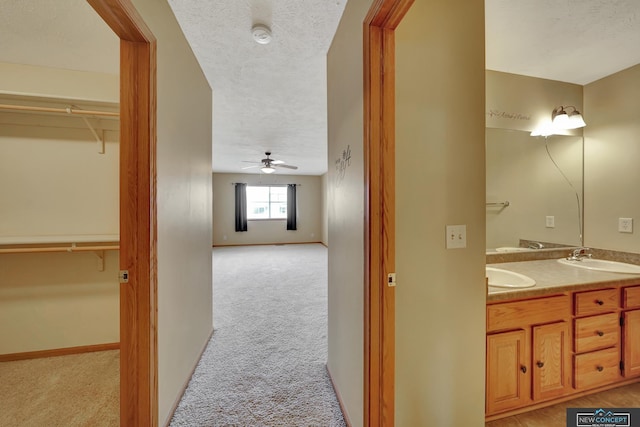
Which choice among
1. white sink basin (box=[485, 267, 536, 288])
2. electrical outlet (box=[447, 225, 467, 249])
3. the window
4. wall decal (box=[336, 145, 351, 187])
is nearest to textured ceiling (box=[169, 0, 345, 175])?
wall decal (box=[336, 145, 351, 187])

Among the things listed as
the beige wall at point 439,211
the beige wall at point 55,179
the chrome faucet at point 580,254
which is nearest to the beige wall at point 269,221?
the beige wall at point 55,179

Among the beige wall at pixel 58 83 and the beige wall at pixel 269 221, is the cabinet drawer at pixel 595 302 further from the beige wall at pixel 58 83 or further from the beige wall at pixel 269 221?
the beige wall at pixel 269 221

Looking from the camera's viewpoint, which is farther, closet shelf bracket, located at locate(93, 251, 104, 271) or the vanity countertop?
closet shelf bracket, located at locate(93, 251, 104, 271)

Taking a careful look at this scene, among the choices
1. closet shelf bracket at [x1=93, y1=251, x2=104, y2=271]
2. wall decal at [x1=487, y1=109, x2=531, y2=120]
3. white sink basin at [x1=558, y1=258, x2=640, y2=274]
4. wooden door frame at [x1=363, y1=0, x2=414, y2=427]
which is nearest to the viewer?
wooden door frame at [x1=363, y1=0, x2=414, y2=427]

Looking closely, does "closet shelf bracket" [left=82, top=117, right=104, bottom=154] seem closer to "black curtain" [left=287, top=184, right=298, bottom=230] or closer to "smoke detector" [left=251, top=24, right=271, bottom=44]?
"smoke detector" [left=251, top=24, right=271, bottom=44]

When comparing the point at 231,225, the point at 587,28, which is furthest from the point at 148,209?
the point at 231,225

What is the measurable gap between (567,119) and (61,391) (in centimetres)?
441

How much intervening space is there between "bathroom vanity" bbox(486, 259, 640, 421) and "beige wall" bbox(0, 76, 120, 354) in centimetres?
290

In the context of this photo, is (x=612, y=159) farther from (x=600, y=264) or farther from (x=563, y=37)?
(x=563, y=37)

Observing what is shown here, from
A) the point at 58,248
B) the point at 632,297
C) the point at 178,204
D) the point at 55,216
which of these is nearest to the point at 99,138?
the point at 55,216

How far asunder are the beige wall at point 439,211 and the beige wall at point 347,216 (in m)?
0.19

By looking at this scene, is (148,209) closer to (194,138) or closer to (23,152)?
(194,138)

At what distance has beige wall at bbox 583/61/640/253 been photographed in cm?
185

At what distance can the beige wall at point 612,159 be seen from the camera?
1.85 m
